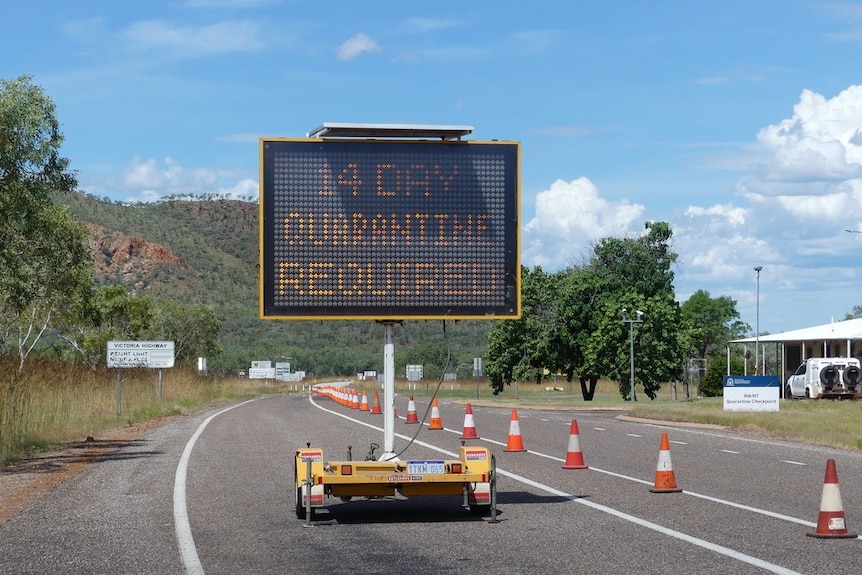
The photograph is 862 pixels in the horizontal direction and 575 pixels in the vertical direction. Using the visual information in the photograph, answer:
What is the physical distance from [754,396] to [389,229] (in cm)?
3088

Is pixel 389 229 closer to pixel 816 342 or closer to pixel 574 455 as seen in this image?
pixel 574 455

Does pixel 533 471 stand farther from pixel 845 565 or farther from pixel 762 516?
pixel 845 565

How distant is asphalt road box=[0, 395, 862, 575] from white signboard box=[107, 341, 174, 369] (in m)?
18.7

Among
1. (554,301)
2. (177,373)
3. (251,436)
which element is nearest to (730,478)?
(251,436)

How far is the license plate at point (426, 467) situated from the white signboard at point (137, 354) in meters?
29.6

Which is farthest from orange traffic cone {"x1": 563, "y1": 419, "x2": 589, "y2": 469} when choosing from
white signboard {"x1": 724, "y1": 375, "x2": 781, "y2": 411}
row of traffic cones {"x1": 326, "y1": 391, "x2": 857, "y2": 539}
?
white signboard {"x1": 724, "y1": 375, "x2": 781, "y2": 411}

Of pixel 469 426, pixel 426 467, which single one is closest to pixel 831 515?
pixel 426 467

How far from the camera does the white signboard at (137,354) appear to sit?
41.5m

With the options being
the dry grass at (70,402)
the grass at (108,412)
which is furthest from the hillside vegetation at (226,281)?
the grass at (108,412)

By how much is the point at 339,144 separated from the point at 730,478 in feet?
27.1

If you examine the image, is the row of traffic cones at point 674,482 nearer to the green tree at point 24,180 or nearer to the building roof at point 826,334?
the green tree at point 24,180

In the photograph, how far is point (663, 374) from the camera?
243ft

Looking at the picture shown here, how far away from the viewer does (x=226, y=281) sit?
144m

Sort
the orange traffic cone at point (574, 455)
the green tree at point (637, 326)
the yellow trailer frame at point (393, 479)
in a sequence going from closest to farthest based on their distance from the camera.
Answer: the yellow trailer frame at point (393, 479), the orange traffic cone at point (574, 455), the green tree at point (637, 326)
